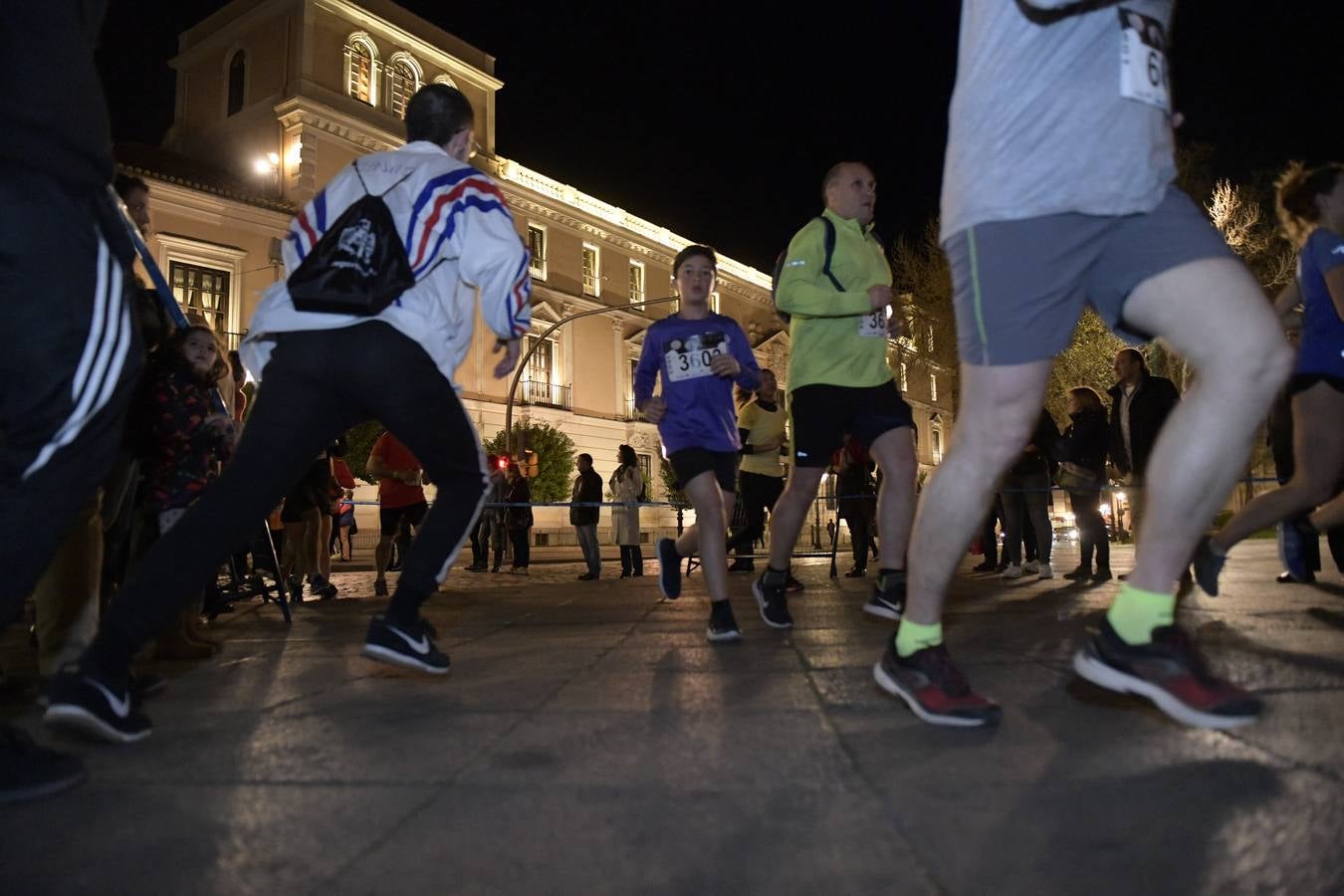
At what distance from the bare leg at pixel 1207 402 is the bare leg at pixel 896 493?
209 cm

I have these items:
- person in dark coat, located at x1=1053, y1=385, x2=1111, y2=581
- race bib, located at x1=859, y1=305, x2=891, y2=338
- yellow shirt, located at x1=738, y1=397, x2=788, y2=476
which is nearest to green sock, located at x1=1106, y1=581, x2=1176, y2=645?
race bib, located at x1=859, y1=305, x2=891, y2=338

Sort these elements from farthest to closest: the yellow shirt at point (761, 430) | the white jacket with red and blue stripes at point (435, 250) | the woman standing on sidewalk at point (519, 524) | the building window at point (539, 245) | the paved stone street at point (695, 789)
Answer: the building window at point (539, 245), the woman standing on sidewalk at point (519, 524), the yellow shirt at point (761, 430), the white jacket with red and blue stripes at point (435, 250), the paved stone street at point (695, 789)

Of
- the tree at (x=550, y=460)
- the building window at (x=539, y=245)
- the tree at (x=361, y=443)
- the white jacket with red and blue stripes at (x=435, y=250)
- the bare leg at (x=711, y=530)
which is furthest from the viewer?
the building window at (x=539, y=245)

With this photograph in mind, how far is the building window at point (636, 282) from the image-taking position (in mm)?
42719

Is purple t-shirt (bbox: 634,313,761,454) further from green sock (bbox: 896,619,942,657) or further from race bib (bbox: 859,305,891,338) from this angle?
green sock (bbox: 896,619,942,657)

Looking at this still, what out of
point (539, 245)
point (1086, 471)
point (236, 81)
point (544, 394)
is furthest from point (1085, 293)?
point (539, 245)

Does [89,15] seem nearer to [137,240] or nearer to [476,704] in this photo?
[137,240]

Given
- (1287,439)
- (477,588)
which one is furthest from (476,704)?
(477,588)

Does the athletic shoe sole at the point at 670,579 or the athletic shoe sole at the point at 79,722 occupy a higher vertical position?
the athletic shoe sole at the point at 670,579

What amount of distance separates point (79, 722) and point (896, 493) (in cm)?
325

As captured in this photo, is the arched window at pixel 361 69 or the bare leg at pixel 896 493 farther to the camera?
the arched window at pixel 361 69

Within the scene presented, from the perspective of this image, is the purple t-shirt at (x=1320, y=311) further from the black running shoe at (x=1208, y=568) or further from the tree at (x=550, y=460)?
the tree at (x=550, y=460)

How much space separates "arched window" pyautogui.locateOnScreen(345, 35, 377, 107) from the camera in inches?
1215

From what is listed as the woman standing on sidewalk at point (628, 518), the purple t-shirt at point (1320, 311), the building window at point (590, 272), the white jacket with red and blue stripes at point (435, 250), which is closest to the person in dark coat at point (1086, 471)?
the purple t-shirt at point (1320, 311)
